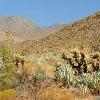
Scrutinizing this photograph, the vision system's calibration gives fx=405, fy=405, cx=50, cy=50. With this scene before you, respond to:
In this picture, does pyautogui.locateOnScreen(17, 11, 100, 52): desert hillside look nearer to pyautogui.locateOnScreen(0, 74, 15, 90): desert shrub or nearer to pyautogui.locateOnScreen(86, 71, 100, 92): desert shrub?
pyautogui.locateOnScreen(0, 74, 15, 90): desert shrub

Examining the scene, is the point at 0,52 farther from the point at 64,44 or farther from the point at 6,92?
the point at 64,44

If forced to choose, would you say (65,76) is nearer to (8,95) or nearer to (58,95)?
(58,95)

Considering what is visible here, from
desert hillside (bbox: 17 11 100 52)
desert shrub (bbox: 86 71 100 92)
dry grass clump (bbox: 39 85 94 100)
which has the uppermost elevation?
desert hillside (bbox: 17 11 100 52)

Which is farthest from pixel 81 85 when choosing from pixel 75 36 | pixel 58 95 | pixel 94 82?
pixel 75 36

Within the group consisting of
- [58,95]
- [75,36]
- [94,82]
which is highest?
[75,36]

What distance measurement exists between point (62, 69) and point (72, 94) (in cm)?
403

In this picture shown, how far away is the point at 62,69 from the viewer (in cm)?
1948

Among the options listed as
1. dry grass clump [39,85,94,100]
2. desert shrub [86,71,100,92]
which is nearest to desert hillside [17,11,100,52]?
desert shrub [86,71,100,92]

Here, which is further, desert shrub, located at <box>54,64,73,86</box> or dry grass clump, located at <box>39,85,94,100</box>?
desert shrub, located at <box>54,64,73,86</box>

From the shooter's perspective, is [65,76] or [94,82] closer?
[94,82]

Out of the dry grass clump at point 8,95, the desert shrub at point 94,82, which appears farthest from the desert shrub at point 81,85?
the dry grass clump at point 8,95

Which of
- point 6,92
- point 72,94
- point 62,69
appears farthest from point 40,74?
point 6,92

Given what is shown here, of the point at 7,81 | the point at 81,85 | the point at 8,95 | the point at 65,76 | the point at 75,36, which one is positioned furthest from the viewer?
the point at 75,36

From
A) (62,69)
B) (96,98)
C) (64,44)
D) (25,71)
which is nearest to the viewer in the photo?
(96,98)
